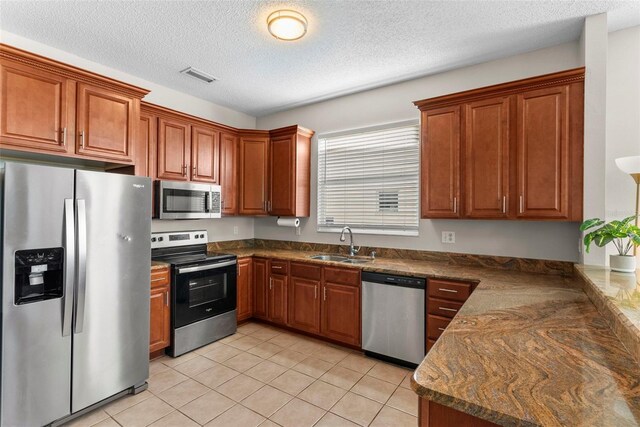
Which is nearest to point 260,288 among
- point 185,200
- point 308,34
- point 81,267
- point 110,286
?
point 185,200

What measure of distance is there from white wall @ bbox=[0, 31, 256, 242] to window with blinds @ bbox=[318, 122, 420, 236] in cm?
127

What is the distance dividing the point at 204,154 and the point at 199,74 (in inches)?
34.6

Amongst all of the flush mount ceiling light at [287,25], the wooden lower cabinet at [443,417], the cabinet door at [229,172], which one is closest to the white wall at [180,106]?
the cabinet door at [229,172]

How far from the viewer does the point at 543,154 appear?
2490mm

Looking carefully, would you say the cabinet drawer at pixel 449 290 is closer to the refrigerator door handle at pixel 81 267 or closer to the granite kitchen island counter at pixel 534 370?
the granite kitchen island counter at pixel 534 370

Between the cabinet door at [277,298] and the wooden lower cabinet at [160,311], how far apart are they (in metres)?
1.15

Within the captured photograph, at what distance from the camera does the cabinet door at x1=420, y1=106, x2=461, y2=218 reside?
2.86 m

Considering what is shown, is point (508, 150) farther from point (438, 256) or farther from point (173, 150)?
point (173, 150)

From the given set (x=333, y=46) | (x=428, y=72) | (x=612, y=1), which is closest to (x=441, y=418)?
(x=333, y=46)

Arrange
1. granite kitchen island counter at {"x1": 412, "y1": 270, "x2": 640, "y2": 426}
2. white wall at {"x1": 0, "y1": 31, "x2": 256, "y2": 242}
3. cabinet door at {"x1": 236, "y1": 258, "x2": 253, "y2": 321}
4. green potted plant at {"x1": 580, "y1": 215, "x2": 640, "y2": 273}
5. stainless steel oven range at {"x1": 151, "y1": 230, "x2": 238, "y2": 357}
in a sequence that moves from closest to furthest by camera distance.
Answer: granite kitchen island counter at {"x1": 412, "y1": 270, "x2": 640, "y2": 426}
green potted plant at {"x1": 580, "y1": 215, "x2": 640, "y2": 273}
white wall at {"x1": 0, "y1": 31, "x2": 256, "y2": 242}
stainless steel oven range at {"x1": 151, "y1": 230, "x2": 238, "y2": 357}
cabinet door at {"x1": 236, "y1": 258, "x2": 253, "y2": 321}

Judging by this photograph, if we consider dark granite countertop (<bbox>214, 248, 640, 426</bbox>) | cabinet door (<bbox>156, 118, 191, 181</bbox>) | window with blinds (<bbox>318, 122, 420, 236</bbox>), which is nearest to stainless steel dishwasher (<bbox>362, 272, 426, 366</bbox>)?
window with blinds (<bbox>318, 122, 420, 236</bbox>)

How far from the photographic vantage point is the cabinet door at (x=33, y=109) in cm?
219

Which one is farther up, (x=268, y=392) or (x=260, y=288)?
(x=260, y=288)

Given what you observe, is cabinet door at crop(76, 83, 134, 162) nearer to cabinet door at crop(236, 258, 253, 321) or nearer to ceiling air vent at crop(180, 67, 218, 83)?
ceiling air vent at crop(180, 67, 218, 83)
